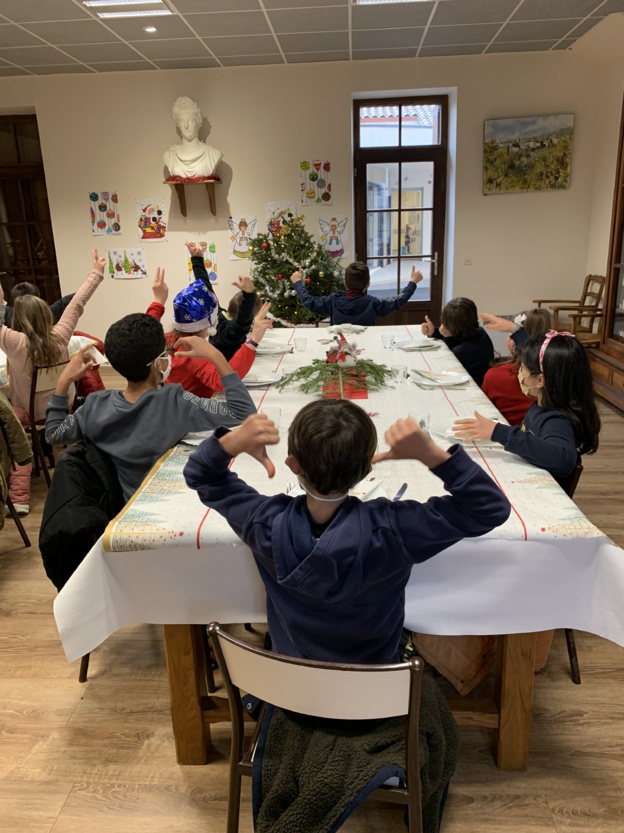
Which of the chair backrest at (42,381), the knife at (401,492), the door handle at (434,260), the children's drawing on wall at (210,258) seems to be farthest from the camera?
the door handle at (434,260)

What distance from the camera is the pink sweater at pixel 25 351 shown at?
10.3 ft

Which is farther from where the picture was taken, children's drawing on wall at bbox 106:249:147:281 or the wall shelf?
children's drawing on wall at bbox 106:249:147:281

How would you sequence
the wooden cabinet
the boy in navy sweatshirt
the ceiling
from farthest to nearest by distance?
the wooden cabinet, the ceiling, the boy in navy sweatshirt

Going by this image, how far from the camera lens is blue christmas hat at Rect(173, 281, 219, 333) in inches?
95.7

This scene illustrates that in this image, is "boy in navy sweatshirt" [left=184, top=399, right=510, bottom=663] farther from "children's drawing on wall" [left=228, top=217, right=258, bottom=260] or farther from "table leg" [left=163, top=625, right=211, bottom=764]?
"children's drawing on wall" [left=228, top=217, right=258, bottom=260]

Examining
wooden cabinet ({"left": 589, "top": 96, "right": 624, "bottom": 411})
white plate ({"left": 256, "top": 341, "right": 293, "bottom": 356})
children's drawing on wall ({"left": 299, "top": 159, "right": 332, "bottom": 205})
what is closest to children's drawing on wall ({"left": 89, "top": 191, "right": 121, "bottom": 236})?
children's drawing on wall ({"left": 299, "top": 159, "right": 332, "bottom": 205})

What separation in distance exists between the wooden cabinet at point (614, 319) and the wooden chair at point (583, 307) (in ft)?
0.55

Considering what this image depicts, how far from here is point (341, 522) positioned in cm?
110

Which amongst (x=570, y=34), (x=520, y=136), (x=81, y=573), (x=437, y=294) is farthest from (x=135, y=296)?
(x=81, y=573)

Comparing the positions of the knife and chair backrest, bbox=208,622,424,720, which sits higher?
the knife

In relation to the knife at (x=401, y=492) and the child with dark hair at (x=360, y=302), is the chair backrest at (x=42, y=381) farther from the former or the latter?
the knife at (x=401, y=492)

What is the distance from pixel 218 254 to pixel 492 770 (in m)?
5.23

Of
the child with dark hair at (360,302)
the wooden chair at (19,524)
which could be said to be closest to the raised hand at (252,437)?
the wooden chair at (19,524)

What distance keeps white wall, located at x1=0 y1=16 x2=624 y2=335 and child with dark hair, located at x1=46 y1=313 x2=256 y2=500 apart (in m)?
4.44
